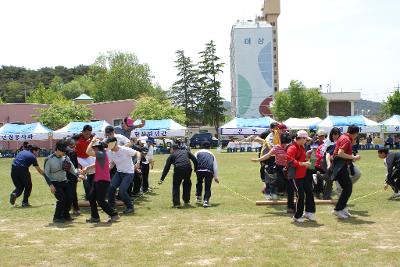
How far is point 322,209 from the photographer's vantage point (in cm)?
1058

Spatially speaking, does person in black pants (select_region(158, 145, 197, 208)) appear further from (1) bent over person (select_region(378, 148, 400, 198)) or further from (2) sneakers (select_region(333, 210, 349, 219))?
(1) bent over person (select_region(378, 148, 400, 198))

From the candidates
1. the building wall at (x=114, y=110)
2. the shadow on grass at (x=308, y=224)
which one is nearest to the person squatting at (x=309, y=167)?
the shadow on grass at (x=308, y=224)

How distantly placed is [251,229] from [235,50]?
10971 cm

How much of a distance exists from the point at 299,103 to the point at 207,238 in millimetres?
72010

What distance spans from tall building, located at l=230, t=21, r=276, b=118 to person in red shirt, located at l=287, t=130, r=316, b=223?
10480cm

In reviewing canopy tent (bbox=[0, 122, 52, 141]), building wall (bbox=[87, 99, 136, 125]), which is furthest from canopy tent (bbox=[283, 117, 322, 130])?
building wall (bbox=[87, 99, 136, 125])

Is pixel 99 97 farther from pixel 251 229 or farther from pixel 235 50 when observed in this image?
pixel 251 229

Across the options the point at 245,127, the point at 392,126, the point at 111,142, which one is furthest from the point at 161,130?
the point at 111,142

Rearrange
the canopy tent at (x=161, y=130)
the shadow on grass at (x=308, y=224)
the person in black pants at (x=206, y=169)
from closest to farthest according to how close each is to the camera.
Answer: the shadow on grass at (x=308, y=224)
the person in black pants at (x=206, y=169)
the canopy tent at (x=161, y=130)

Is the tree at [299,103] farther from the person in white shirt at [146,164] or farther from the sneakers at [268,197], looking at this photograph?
the sneakers at [268,197]

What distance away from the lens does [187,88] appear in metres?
82.6

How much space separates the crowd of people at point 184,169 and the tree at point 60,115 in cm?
4434

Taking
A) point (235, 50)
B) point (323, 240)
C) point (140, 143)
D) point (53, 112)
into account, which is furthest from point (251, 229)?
point (235, 50)

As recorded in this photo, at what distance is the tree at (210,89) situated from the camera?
78.6 metres
